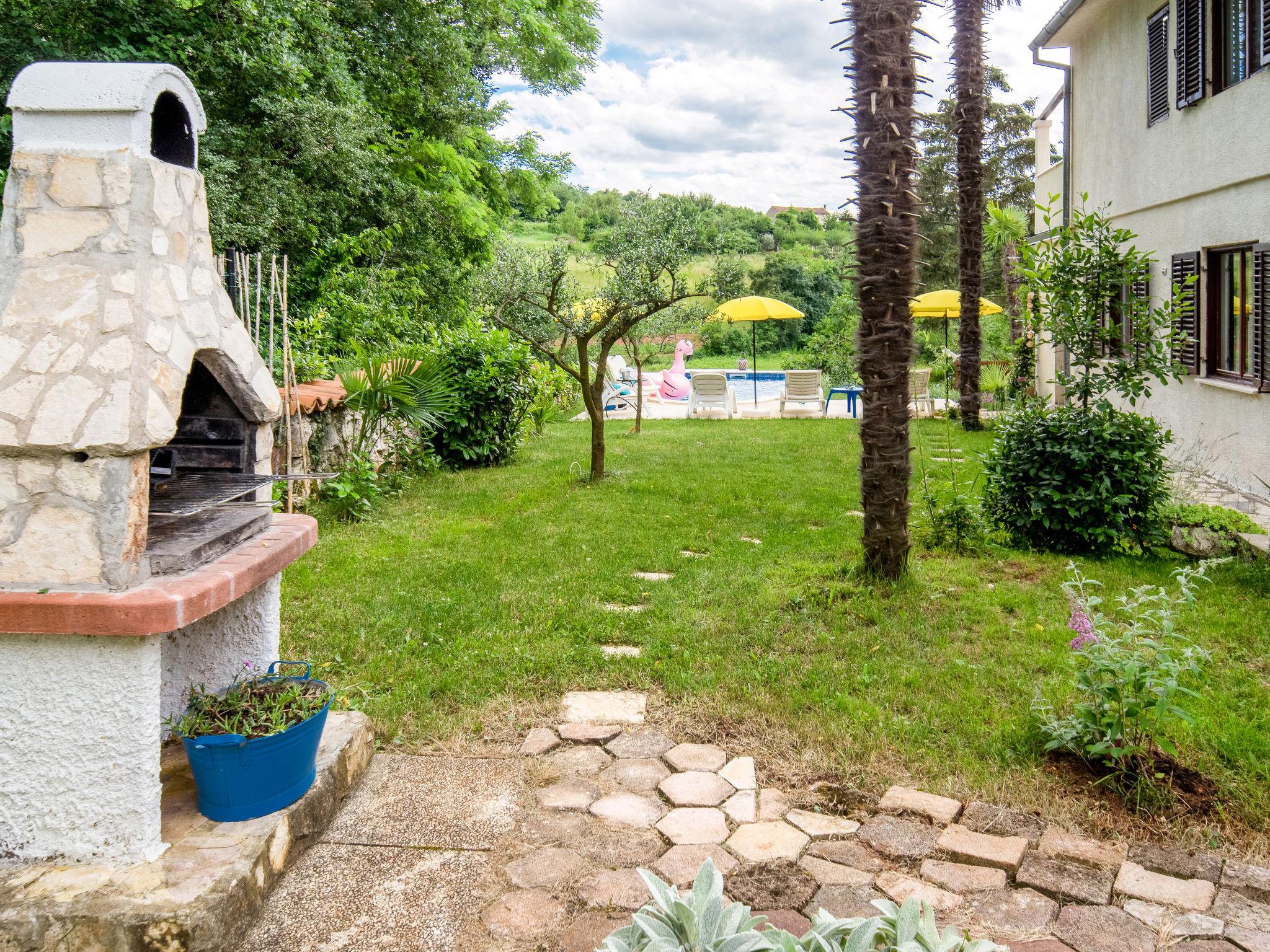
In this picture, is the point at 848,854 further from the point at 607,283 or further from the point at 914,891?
the point at 607,283

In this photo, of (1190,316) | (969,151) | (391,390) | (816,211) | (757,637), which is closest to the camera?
(757,637)

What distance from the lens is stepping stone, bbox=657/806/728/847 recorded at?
3.01m

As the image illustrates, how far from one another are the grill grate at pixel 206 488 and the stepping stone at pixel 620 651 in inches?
72.6

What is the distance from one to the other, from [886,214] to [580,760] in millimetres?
3597

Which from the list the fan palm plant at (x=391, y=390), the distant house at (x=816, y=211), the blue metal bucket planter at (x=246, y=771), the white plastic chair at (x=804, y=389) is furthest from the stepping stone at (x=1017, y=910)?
the distant house at (x=816, y=211)

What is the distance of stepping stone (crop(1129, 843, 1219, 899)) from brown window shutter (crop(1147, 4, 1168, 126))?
9970mm

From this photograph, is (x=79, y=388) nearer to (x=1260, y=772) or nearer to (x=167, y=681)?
(x=167, y=681)

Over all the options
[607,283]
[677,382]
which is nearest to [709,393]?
[677,382]

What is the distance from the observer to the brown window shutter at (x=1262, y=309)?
792 cm

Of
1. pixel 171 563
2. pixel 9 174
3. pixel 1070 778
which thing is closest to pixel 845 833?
pixel 1070 778

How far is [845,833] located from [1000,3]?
50.2 ft

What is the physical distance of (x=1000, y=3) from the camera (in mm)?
14562

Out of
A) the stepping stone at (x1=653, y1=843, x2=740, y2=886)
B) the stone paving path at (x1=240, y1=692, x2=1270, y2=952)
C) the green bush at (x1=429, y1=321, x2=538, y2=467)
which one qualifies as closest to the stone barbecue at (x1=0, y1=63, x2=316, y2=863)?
the stone paving path at (x1=240, y1=692, x2=1270, y2=952)

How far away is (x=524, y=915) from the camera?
8.54 feet
